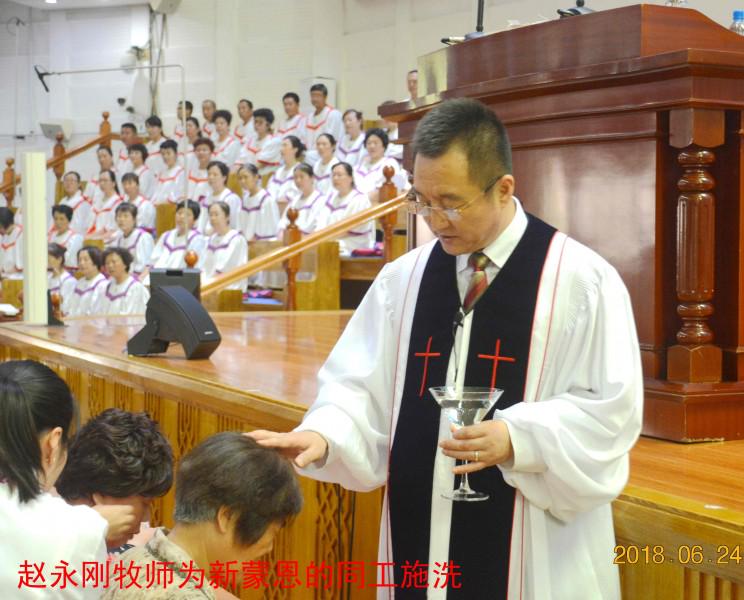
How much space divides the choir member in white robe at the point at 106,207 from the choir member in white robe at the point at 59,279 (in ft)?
9.33

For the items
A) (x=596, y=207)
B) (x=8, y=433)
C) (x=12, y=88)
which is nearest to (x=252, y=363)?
(x=596, y=207)

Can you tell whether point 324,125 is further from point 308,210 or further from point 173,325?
point 173,325

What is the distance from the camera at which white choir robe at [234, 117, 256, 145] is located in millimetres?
12852

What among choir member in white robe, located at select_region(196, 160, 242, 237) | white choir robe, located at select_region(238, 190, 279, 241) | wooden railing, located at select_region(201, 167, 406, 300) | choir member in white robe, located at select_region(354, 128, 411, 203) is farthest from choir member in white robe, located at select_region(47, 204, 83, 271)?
wooden railing, located at select_region(201, 167, 406, 300)

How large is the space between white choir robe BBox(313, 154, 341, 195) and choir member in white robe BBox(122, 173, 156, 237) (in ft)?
6.54

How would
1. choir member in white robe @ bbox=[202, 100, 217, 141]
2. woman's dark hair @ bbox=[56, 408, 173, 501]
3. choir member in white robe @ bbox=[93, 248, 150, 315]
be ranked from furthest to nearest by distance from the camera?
choir member in white robe @ bbox=[202, 100, 217, 141], choir member in white robe @ bbox=[93, 248, 150, 315], woman's dark hair @ bbox=[56, 408, 173, 501]

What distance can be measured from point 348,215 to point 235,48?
6364mm

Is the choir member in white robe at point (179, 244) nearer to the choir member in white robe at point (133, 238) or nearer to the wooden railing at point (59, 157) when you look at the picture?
the choir member in white robe at point (133, 238)

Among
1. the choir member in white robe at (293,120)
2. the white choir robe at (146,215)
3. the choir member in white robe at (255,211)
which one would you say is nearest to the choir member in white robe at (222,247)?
the choir member in white robe at (255,211)

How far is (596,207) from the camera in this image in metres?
2.66

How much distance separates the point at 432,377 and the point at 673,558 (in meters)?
0.56

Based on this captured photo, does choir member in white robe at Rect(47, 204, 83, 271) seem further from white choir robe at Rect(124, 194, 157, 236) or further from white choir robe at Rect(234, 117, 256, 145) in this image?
white choir robe at Rect(234, 117, 256, 145)

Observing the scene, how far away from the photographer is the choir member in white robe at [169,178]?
40.7 ft

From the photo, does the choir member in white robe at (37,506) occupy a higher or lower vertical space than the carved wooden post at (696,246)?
lower
